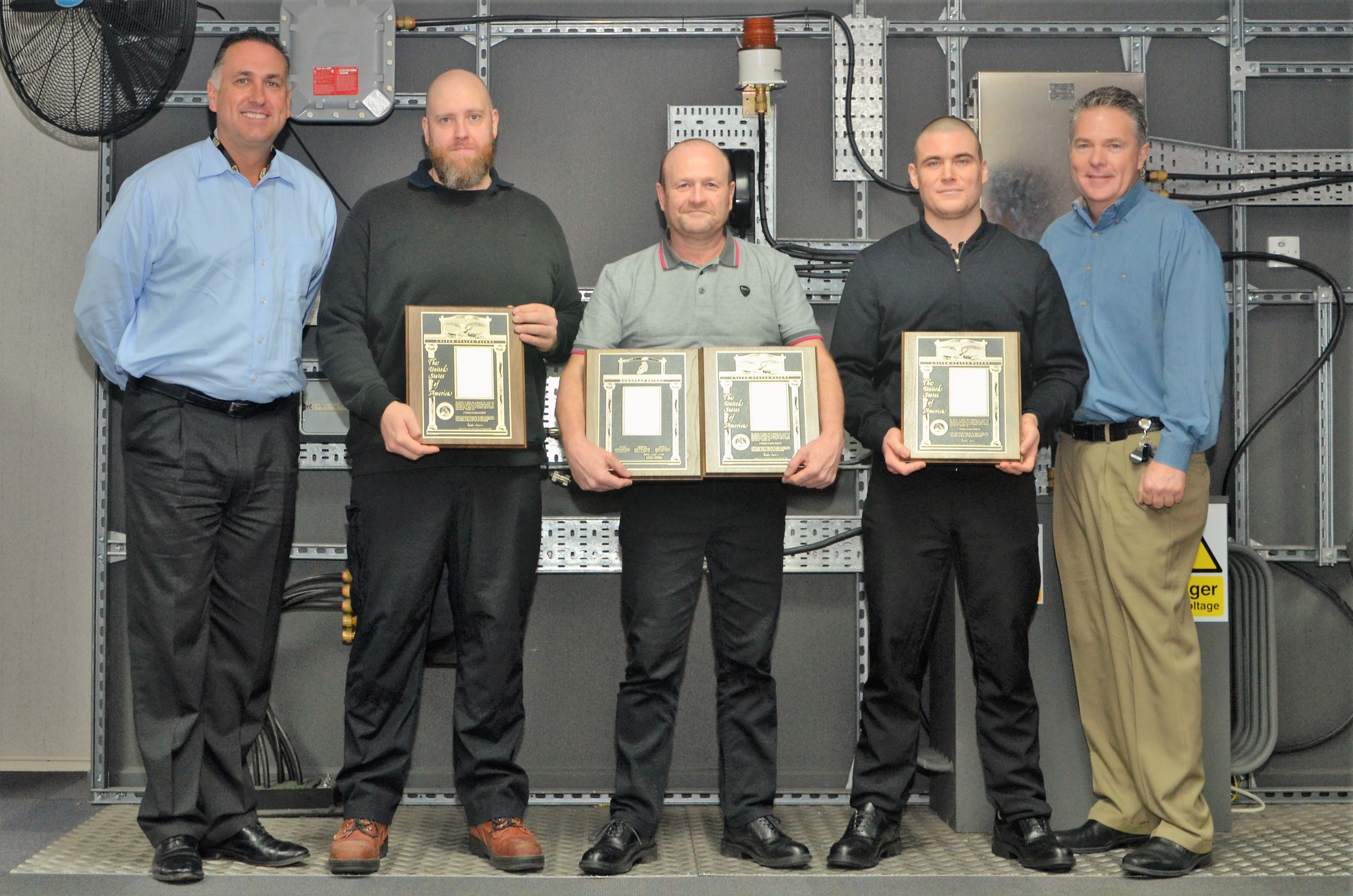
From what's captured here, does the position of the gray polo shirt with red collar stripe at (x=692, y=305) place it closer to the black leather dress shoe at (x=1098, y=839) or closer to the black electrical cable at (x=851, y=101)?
the black electrical cable at (x=851, y=101)

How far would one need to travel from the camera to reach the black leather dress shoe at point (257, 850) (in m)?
3.24

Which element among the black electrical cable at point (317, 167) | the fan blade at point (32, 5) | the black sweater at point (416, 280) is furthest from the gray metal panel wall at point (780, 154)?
the black sweater at point (416, 280)

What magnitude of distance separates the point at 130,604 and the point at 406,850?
40.6 inches

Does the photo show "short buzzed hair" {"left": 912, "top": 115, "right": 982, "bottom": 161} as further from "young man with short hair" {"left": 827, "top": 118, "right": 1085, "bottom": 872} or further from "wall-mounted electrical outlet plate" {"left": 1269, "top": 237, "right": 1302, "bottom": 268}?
"wall-mounted electrical outlet plate" {"left": 1269, "top": 237, "right": 1302, "bottom": 268}

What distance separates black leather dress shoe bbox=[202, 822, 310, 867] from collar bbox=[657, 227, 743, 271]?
1.89m

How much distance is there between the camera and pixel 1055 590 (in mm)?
3662

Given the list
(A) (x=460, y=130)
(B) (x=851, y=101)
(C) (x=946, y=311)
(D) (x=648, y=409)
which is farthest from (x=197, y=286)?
(B) (x=851, y=101)

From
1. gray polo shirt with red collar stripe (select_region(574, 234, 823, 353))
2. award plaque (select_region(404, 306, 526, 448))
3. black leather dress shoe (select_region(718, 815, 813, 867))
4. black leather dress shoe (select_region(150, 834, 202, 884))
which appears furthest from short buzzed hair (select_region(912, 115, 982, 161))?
black leather dress shoe (select_region(150, 834, 202, 884))

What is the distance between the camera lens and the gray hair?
342 cm

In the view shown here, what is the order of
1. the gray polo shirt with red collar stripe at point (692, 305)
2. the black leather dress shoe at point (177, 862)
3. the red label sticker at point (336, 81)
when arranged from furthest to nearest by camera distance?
1. the red label sticker at point (336, 81)
2. the gray polo shirt with red collar stripe at point (692, 305)
3. the black leather dress shoe at point (177, 862)

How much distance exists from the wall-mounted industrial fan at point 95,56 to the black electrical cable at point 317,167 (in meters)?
0.41

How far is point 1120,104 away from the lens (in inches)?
135

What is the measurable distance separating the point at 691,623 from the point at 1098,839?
132cm

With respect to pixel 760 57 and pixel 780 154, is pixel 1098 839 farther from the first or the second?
pixel 760 57
